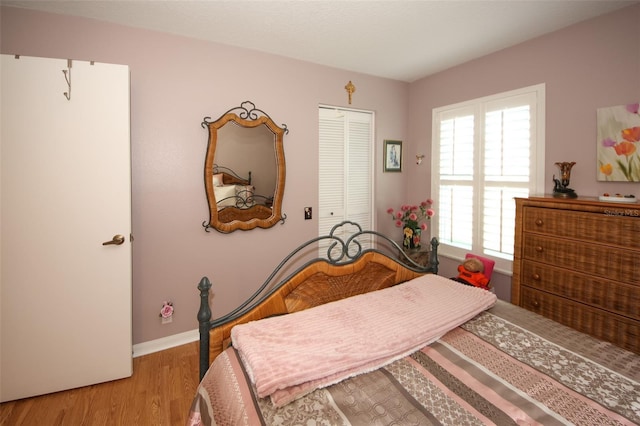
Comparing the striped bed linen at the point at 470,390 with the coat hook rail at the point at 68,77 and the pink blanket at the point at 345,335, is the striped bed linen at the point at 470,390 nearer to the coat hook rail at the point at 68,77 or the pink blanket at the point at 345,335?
the pink blanket at the point at 345,335

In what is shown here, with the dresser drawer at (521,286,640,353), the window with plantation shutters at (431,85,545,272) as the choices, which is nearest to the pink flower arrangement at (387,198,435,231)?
the window with plantation shutters at (431,85,545,272)

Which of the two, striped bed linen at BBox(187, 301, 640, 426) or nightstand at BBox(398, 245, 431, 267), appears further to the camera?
nightstand at BBox(398, 245, 431, 267)

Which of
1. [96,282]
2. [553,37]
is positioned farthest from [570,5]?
[96,282]

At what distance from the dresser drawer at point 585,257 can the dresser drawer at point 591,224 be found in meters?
0.05

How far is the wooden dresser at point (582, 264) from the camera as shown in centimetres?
183

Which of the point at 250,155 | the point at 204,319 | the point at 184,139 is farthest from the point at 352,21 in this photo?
the point at 204,319

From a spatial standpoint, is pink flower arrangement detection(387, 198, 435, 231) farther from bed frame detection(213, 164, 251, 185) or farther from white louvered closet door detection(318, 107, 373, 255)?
bed frame detection(213, 164, 251, 185)

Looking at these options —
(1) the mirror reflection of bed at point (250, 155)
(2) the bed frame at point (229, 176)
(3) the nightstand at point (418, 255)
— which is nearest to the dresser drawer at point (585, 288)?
(3) the nightstand at point (418, 255)

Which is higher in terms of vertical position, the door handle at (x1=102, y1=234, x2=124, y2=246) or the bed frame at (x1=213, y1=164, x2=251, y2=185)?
the bed frame at (x1=213, y1=164, x2=251, y2=185)

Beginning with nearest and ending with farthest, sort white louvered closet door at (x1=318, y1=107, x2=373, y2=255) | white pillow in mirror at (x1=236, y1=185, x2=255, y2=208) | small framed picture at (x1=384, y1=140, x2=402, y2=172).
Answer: white pillow in mirror at (x1=236, y1=185, x2=255, y2=208)
white louvered closet door at (x1=318, y1=107, x2=373, y2=255)
small framed picture at (x1=384, y1=140, x2=402, y2=172)

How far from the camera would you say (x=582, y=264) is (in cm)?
203

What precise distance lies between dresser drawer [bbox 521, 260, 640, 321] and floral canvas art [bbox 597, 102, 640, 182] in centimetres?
77

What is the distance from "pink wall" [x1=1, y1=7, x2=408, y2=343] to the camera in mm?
2281

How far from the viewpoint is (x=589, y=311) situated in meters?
1.99
